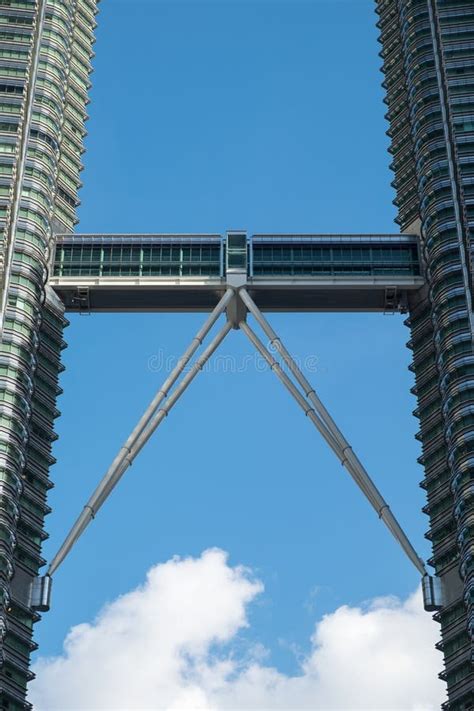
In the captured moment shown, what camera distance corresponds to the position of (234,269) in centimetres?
15188

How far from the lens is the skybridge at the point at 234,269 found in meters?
152

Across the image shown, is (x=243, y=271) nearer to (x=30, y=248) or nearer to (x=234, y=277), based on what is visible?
(x=234, y=277)

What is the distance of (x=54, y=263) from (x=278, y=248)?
88.3 ft

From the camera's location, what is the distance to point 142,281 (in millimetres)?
151500

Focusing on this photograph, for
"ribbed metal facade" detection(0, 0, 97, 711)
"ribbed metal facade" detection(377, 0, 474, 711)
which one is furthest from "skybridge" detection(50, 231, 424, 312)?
"ribbed metal facade" detection(377, 0, 474, 711)

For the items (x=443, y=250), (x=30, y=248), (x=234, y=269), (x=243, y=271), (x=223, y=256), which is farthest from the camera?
(x=223, y=256)

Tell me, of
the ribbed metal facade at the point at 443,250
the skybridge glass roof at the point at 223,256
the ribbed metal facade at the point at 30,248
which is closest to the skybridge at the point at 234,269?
the skybridge glass roof at the point at 223,256

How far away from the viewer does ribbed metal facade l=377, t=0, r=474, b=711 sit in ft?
417

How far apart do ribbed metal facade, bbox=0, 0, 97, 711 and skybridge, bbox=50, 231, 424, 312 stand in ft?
15.2

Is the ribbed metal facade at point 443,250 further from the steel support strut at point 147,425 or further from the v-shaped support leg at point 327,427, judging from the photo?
the steel support strut at point 147,425

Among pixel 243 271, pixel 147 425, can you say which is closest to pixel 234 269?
pixel 243 271

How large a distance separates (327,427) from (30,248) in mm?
39230

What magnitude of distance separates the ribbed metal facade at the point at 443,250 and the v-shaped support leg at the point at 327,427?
3.88 m

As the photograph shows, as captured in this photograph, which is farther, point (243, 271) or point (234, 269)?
point (234, 269)
